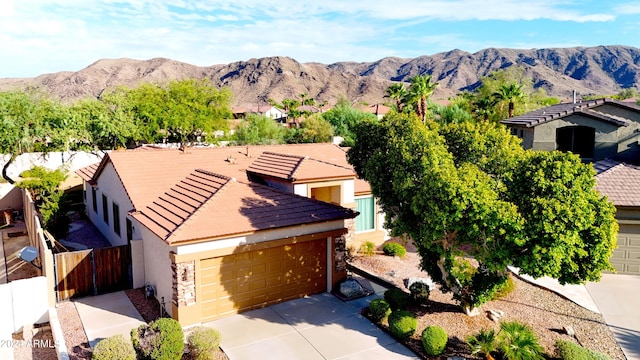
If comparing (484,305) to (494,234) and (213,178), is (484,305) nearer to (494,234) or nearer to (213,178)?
(494,234)

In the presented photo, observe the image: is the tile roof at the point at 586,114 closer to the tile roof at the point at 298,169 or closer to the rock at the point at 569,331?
the tile roof at the point at 298,169

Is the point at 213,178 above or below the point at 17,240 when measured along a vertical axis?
above

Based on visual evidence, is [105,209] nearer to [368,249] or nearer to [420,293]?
[368,249]

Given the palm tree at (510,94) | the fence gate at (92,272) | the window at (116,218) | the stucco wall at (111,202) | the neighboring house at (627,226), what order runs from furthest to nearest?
the palm tree at (510,94) → the window at (116,218) → the stucco wall at (111,202) → the neighboring house at (627,226) → the fence gate at (92,272)

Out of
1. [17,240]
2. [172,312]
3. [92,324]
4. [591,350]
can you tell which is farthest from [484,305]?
[17,240]

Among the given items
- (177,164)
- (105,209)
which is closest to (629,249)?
(177,164)

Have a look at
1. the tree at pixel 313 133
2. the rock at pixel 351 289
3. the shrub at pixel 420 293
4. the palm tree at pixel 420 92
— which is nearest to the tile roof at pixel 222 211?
the rock at pixel 351 289
